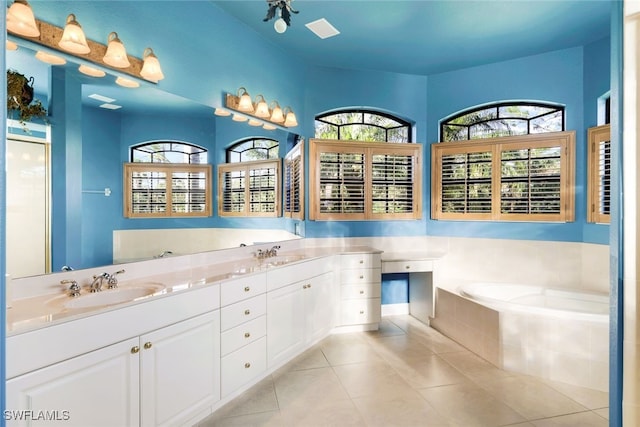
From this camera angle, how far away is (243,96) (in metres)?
3.04

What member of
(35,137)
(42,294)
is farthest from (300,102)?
(42,294)

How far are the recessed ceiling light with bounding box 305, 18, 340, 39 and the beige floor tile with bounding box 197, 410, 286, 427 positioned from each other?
319 cm

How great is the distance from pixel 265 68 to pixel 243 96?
24.0 inches

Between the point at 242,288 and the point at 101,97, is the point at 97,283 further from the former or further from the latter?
the point at 101,97

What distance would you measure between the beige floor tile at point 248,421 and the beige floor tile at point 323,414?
0.05 meters

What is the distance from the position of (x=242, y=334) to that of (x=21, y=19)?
6.91ft

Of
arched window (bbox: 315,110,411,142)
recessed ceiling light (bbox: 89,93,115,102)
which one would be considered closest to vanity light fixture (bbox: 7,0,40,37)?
recessed ceiling light (bbox: 89,93,115,102)

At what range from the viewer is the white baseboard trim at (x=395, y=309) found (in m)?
4.18

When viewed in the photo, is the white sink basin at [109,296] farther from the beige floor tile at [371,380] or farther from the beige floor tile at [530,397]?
the beige floor tile at [530,397]

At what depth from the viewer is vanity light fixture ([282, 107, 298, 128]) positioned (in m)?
3.55

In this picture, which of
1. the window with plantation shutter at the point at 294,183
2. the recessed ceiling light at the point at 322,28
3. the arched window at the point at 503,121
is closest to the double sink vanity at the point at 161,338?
the window with plantation shutter at the point at 294,183

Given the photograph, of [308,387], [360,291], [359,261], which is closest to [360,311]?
[360,291]

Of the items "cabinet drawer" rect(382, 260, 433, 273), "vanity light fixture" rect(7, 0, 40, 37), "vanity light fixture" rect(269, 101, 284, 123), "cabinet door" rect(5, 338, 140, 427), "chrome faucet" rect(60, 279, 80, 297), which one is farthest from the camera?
"cabinet drawer" rect(382, 260, 433, 273)

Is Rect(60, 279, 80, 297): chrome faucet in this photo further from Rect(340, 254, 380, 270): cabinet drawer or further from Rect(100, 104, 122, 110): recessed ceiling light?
Rect(340, 254, 380, 270): cabinet drawer
